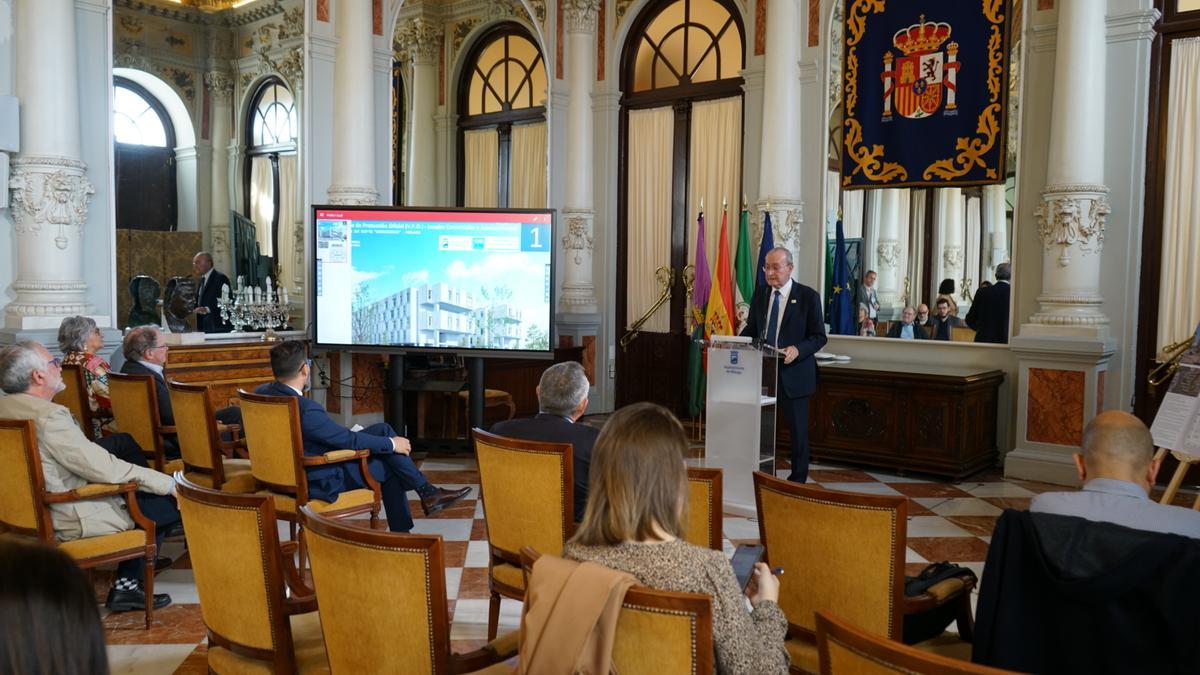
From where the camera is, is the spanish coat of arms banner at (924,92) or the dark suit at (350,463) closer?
the dark suit at (350,463)

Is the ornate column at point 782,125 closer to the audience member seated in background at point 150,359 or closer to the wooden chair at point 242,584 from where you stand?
the audience member seated in background at point 150,359

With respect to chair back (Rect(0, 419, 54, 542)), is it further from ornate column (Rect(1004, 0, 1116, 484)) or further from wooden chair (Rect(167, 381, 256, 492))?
ornate column (Rect(1004, 0, 1116, 484))

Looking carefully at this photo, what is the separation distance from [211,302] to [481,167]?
3.71 metres

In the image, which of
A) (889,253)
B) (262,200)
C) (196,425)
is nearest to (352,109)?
(262,200)

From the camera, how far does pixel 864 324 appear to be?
7.34 metres

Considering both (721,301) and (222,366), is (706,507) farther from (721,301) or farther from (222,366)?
(222,366)

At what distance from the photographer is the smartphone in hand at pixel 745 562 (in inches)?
78.4

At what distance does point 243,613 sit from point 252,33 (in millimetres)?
6978

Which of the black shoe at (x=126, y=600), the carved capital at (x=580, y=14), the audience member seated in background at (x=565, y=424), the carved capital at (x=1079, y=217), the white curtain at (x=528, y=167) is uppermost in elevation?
the carved capital at (x=580, y=14)

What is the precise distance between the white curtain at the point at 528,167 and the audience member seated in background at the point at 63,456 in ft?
21.4

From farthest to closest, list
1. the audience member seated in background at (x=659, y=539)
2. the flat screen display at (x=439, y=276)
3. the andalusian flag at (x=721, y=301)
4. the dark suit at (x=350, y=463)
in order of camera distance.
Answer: the andalusian flag at (x=721, y=301)
the flat screen display at (x=439, y=276)
the dark suit at (x=350, y=463)
the audience member seated in background at (x=659, y=539)

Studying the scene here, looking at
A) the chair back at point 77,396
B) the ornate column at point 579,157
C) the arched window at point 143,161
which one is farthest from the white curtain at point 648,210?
the chair back at point 77,396

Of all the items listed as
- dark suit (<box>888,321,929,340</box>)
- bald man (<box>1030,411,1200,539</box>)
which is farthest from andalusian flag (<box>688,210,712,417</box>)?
bald man (<box>1030,411,1200,539</box>)

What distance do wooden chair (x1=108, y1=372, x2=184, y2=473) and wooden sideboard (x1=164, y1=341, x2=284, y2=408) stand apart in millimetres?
1664
